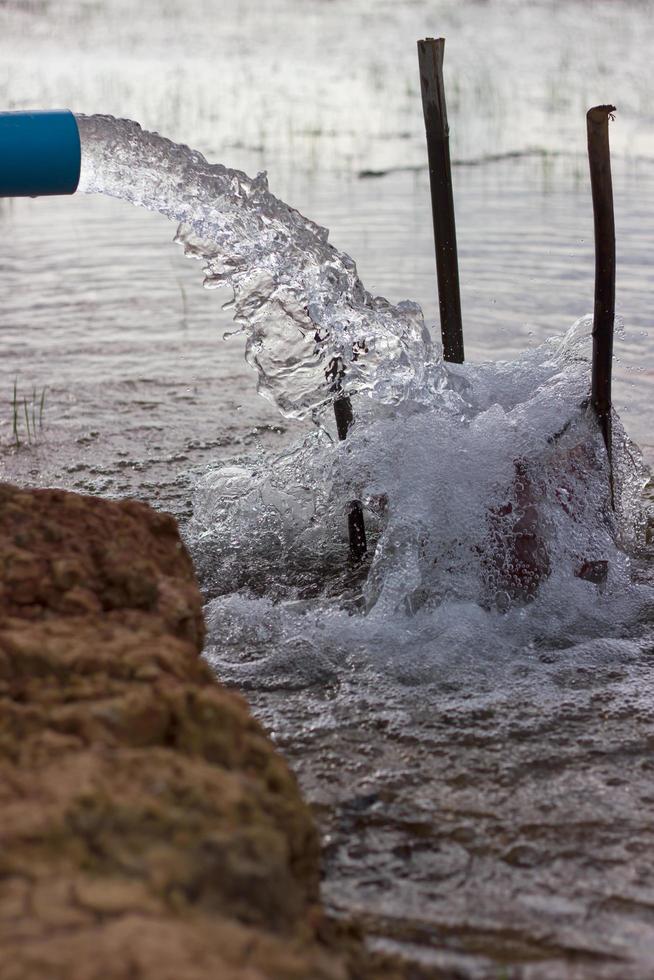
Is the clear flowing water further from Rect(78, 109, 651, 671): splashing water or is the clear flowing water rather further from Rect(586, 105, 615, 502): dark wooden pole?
Rect(586, 105, 615, 502): dark wooden pole

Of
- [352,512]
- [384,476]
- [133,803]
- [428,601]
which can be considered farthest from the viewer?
[352,512]

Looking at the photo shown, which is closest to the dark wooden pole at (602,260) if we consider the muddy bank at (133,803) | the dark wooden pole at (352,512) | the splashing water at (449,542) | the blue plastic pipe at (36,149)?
the splashing water at (449,542)

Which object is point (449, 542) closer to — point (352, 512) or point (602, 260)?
point (352, 512)

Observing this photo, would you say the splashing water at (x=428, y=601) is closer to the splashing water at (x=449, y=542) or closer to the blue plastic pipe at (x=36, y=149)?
the splashing water at (x=449, y=542)

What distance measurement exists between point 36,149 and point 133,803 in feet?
5.77

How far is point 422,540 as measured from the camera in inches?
134

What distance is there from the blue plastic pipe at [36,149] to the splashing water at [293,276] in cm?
89

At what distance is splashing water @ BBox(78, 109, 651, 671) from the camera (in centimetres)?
322

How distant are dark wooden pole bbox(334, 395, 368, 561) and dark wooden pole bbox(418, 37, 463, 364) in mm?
439

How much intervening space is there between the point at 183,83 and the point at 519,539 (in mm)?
8496

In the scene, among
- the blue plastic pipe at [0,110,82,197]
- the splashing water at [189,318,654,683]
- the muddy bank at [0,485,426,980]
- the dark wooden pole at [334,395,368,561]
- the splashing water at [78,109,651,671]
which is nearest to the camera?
the muddy bank at [0,485,426,980]

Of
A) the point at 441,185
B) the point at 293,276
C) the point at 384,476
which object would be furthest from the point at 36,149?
the point at 441,185

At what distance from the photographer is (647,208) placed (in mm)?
8297

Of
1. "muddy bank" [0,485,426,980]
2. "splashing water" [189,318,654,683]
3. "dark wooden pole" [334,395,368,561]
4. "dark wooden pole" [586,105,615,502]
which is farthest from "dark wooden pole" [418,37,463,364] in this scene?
"muddy bank" [0,485,426,980]
